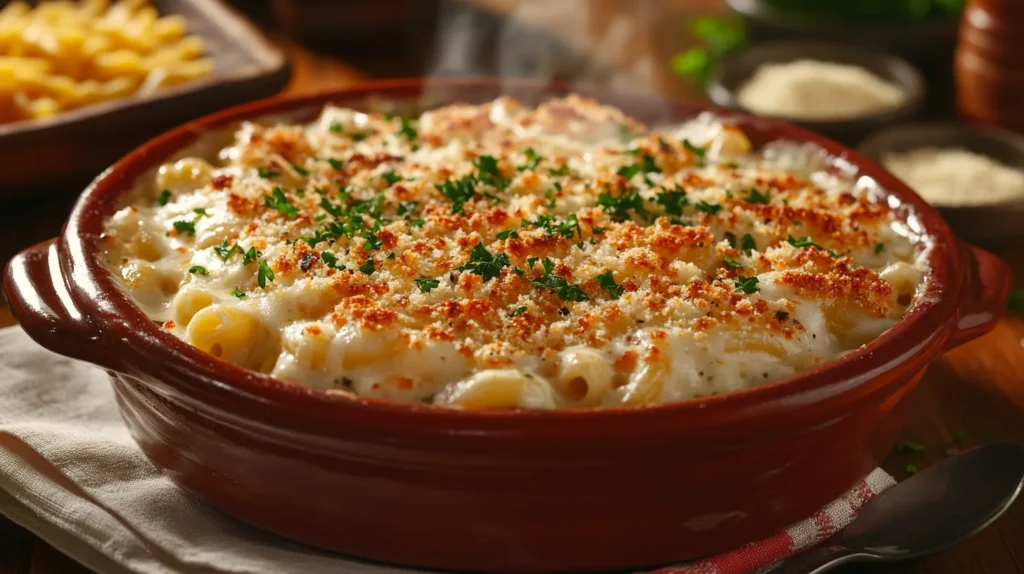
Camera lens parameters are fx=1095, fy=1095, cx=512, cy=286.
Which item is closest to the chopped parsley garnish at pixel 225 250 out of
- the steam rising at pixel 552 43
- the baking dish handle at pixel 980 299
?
the baking dish handle at pixel 980 299

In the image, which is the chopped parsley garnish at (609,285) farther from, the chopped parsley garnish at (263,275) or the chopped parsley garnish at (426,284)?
the chopped parsley garnish at (263,275)

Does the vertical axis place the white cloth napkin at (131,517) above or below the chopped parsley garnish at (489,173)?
below

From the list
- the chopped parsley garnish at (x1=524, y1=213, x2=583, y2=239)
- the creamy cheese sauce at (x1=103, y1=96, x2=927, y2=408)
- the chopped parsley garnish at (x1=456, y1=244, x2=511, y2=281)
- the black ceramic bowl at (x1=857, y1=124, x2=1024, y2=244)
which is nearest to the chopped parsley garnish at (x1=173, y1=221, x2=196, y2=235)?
the creamy cheese sauce at (x1=103, y1=96, x2=927, y2=408)

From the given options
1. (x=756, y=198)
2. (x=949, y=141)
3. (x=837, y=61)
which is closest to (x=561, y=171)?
(x=756, y=198)

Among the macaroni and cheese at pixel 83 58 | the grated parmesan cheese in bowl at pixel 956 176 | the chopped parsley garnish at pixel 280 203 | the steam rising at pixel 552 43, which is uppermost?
the chopped parsley garnish at pixel 280 203

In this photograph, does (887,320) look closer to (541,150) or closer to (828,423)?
(828,423)

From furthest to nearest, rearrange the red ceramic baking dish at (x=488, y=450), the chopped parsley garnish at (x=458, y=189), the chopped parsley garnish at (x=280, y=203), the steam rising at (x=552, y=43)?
1. the steam rising at (x=552, y=43)
2. the chopped parsley garnish at (x=458, y=189)
3. the chopped parsley garnish at (x=280, y=203)
4. the red ceramic baking dish at (x=488, y=450)

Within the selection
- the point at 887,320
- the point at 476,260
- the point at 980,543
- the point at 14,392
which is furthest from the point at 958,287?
the point at 14,392

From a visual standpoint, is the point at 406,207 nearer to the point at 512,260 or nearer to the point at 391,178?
the point at 391,178
